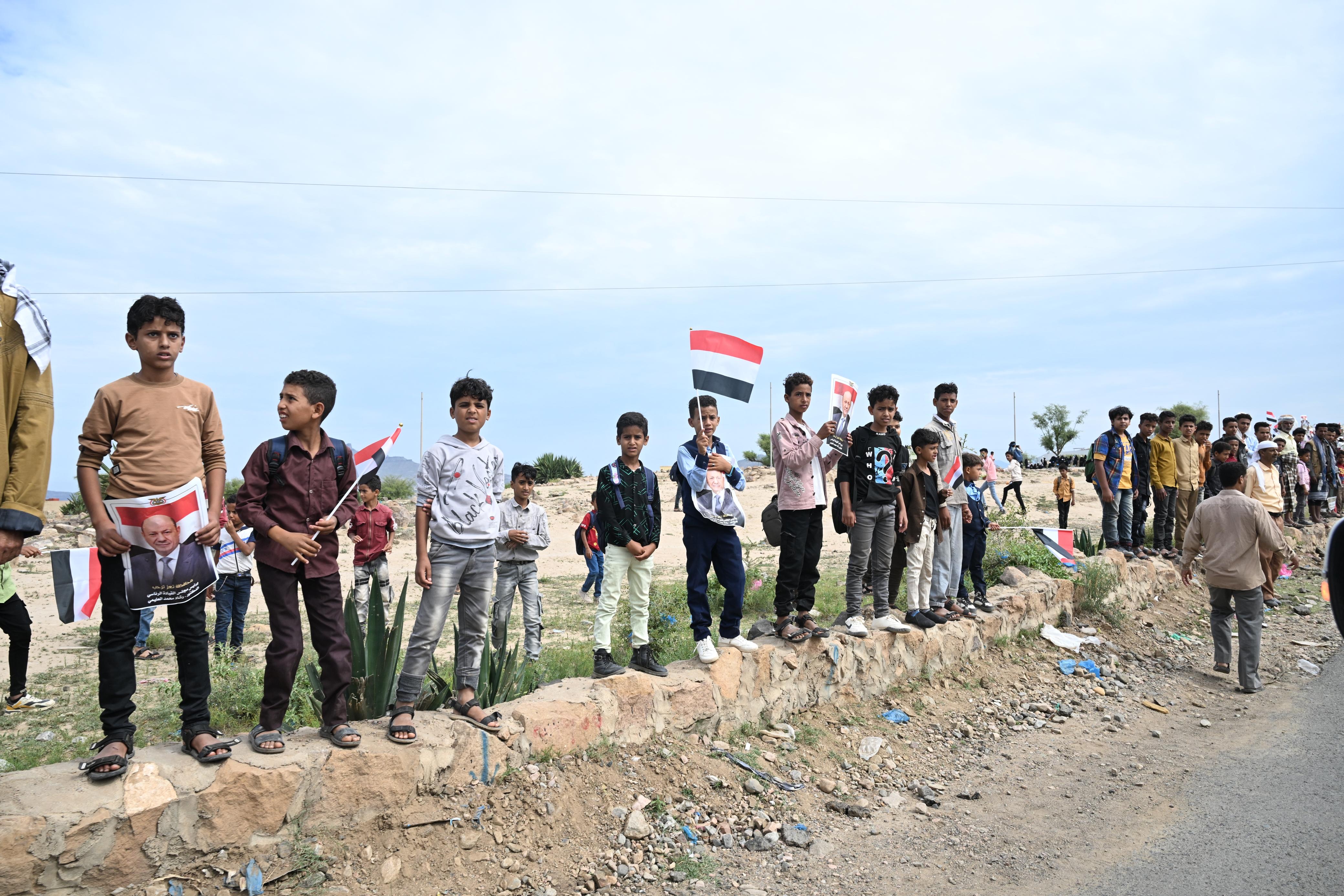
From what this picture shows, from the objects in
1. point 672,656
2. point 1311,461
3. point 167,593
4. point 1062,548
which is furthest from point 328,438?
point 1311,461

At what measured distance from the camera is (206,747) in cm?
339

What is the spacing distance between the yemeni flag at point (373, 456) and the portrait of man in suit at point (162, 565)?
98cm

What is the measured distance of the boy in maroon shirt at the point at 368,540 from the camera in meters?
7.29

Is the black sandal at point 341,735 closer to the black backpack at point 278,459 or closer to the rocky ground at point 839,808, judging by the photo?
the rocky ground at point 839,808

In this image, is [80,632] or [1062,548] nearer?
[80,632]

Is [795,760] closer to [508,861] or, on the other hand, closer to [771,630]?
[771,630]

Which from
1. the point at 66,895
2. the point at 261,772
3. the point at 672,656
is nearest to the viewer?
the point at 66,895

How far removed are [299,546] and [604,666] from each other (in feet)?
6.72

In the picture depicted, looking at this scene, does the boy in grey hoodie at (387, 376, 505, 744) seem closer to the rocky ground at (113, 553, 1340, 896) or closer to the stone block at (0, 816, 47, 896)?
the rocky ground at (113, 553, 1340, 896)

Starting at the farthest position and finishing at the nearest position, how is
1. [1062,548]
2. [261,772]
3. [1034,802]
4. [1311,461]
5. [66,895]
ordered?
[1311,461] → [1062,548] → [1034,802] → [261,772] → [66,895]

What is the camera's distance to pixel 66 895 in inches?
120

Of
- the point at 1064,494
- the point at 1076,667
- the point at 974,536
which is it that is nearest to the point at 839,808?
the point at 974,536

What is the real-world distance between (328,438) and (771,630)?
3.86 metres

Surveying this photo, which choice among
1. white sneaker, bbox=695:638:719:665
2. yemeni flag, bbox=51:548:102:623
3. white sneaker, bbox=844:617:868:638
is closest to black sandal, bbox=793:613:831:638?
white sneaker, bbox=844:617:868:638
